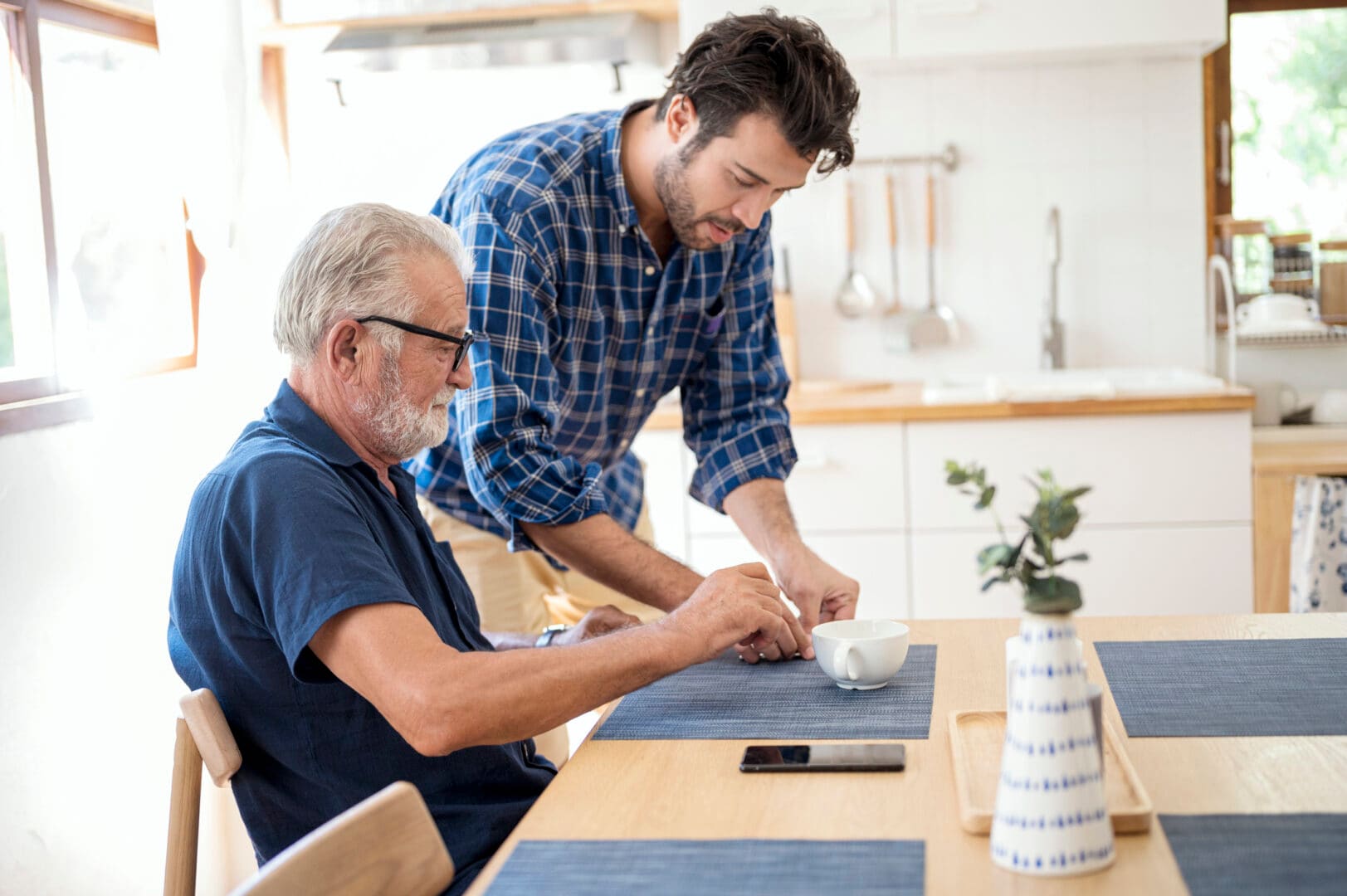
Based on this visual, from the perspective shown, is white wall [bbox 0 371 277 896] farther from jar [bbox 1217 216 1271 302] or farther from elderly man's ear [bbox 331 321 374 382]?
jar [bbox 1217 216 1271 302]

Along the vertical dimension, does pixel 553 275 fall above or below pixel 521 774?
above

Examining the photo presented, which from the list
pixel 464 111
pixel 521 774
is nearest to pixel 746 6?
pixel 464 111

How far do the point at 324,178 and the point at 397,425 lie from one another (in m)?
2.46

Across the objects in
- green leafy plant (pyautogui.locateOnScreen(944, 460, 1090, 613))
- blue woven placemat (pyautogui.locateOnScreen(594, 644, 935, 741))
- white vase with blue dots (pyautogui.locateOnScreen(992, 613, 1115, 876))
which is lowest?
blue woven placemat (pyautogui.locateOnScreen(594, 644, 935, 741))

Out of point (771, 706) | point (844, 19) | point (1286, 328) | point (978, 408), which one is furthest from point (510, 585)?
point (1286, 328)

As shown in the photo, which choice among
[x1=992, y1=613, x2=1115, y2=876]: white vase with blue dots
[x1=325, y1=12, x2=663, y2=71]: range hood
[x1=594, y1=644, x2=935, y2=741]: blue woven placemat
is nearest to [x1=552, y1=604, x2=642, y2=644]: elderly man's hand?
[x1=594, y1=644, x2=935, y2=741]: blue woven placemat

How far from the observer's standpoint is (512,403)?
1654 mm

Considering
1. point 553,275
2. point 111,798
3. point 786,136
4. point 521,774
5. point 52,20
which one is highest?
point 52,20

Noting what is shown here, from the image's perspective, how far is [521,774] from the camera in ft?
4.48

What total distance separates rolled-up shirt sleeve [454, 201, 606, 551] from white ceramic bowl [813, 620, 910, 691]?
44 cm

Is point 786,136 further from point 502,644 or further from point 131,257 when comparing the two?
point 131,257

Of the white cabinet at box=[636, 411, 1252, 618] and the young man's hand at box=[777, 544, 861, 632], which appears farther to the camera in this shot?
the white cabinet at box=[636, 411, 1252, 618]

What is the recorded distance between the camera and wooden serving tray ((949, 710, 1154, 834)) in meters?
0.95

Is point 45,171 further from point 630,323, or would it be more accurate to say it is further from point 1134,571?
point 1134,571
